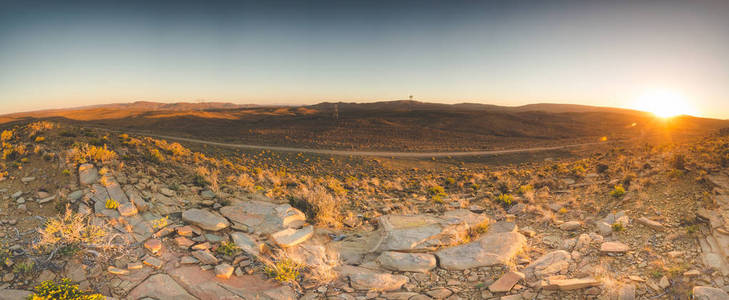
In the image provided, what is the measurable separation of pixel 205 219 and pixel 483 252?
660 cm

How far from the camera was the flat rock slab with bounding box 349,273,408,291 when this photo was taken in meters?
5.04

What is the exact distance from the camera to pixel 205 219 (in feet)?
22.6

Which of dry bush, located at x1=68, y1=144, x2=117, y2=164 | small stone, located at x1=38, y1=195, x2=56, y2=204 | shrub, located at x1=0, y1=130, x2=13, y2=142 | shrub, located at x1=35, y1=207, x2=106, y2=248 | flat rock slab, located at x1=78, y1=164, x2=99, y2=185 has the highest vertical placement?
shrub, located at x1=0, y1=130, x2=13, y2=142

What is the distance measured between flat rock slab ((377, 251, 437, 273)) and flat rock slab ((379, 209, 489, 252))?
0.97 ft

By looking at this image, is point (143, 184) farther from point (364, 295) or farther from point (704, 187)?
point (704, 187)

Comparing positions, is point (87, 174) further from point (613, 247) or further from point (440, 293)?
point (613, 247)

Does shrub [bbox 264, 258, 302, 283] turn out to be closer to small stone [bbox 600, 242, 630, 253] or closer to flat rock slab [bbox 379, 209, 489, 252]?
flat rock slab [bbox 379, 209, 489, 252]

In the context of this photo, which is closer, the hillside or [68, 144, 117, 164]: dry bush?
[68, 144, 117, 164]: dry bush

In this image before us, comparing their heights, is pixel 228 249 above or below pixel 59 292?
below

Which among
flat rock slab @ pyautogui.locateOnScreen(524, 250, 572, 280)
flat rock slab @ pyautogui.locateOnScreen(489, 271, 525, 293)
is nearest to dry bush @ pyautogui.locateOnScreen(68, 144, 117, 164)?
flat rock slab @ pyautogui.locateOnScreen(489, 271, 525, 293)

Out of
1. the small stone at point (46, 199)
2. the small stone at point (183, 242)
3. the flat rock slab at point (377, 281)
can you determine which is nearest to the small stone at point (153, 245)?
the small stone at point (183, 242)

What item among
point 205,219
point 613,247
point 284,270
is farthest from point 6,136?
point 613,247

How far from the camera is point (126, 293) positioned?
179 inches

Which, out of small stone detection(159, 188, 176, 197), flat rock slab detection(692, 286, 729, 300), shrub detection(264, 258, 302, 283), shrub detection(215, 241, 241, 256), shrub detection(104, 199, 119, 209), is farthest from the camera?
small stone detection(159, 188, 176, 197)
